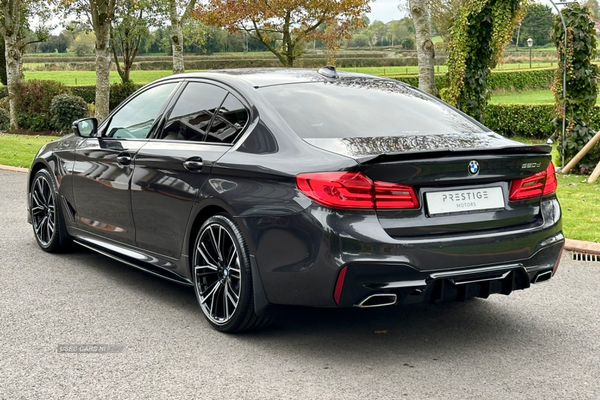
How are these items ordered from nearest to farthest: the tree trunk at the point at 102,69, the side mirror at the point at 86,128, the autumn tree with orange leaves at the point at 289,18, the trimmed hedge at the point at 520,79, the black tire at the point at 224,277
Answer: the black tire at the point at 224,277
the side mirror at the point at 86,128
the tree trunk at the point at 102,69
the autumn tree with orange leaves at the point at 289,18
the trimmed hedge at the point at 520,79

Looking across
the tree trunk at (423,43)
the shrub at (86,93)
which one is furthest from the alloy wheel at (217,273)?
the shrub at (86,93)

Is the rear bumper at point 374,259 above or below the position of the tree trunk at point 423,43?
below

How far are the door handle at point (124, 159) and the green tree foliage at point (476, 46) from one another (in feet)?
31.9

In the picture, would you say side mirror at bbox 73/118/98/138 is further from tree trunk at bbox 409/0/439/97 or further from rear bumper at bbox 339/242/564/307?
tree trunk at bbox 409/0/439/97

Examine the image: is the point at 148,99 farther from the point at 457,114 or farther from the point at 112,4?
the point at 112,4

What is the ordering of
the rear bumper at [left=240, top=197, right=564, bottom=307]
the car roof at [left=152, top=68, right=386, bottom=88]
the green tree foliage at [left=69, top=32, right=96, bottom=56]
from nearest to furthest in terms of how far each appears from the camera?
the rear bumper at [left=240, top=197, right=564, bottom=307] < the car roof at [left=152, top=68, right=386, bottom=88] < the green tree foliage at [left=69, top=32, right=96, bottom=56]

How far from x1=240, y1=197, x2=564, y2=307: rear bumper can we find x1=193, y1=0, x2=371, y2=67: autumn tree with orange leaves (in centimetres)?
3613

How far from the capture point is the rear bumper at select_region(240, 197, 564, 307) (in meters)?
4.24

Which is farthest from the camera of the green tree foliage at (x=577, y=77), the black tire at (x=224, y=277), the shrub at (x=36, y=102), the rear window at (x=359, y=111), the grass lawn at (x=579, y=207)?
the shrub at (x=36, y=102)

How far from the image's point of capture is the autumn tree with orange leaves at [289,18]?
133ft

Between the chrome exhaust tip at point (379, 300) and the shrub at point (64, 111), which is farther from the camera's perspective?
the shrub at point (64, 111)

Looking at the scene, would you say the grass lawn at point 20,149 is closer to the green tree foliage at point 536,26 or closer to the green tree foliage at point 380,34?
the green tree foliage at point 536,26

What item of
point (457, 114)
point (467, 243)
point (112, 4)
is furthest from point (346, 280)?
point (112, 4)

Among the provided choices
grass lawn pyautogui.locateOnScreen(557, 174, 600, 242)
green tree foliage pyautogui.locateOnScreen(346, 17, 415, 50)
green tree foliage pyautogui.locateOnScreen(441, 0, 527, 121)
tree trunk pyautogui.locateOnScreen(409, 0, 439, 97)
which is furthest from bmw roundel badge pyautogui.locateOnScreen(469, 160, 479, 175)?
green tree foliage pyautogui.locateOnScreen(346, 17, 415, 50)
